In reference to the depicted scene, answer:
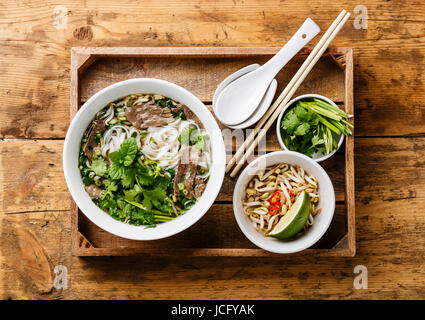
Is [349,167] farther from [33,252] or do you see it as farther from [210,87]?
[33,252]

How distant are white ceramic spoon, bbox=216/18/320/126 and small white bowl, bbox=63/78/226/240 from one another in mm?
238

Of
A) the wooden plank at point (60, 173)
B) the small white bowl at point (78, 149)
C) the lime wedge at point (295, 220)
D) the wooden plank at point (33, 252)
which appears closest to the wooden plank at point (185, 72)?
Answer: the small white bowl at point (78, 149)

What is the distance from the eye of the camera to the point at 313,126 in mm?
1999

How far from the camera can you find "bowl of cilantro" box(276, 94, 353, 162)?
196 cm

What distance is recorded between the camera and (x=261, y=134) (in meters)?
2.00

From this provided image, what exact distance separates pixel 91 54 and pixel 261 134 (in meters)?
1.00

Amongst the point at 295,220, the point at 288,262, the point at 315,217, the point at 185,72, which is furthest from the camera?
the point at 288,262

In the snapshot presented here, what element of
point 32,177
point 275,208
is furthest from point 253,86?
point 32,177

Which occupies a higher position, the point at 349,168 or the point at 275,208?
the point at 349,168

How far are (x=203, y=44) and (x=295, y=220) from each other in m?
1.14

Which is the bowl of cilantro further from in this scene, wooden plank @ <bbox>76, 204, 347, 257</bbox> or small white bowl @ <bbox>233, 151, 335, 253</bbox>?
wooden plank @ <bbox>76, 204, 347, 257</bbox>

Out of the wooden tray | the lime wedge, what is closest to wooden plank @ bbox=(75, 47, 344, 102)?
the wooden tray

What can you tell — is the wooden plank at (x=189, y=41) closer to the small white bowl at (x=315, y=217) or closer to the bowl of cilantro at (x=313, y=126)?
the bowl of cilantro at (x=313, y=126)

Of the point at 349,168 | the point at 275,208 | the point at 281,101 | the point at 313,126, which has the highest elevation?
the point at 281,101
